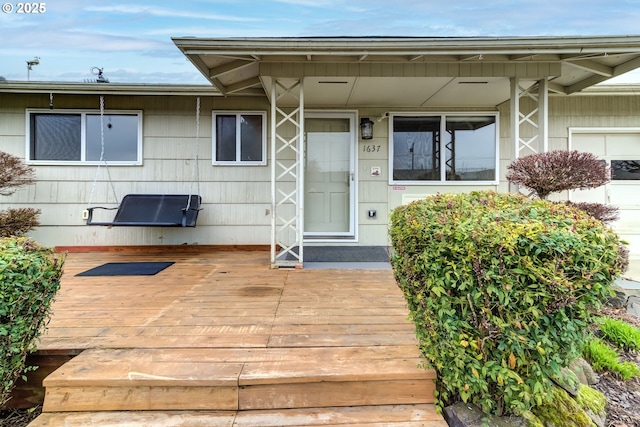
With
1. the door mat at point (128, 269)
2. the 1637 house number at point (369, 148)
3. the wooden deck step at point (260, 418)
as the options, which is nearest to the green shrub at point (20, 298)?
the wooden deck step at point (260, 418)

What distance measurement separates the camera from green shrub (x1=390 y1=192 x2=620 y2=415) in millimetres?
1144

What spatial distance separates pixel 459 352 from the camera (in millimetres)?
1277

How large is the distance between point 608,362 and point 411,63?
3.18 m

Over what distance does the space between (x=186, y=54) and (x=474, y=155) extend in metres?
4.35

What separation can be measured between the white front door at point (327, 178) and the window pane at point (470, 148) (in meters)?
1.66

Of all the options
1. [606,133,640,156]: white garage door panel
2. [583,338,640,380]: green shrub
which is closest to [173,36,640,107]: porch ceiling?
[606,133,640,156]: white garage door panel

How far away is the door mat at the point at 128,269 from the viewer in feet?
11.6

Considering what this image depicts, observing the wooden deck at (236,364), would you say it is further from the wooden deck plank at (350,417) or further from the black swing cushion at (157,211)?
the black swing cushion at (157,211)

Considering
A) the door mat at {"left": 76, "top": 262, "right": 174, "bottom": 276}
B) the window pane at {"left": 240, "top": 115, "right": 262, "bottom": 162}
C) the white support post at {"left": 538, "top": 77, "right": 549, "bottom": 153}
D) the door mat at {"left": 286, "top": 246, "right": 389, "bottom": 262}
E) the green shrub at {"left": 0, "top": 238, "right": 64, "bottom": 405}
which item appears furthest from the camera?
the window pane at {"left": 240, "top": 115, "right": 262, "bottom": 162}

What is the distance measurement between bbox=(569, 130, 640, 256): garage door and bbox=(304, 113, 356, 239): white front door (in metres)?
3.68

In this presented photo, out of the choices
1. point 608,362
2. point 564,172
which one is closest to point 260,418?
point 608,362

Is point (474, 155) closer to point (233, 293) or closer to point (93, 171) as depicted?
point (233, 293)

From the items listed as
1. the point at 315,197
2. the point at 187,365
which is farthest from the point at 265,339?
the point at 315,197

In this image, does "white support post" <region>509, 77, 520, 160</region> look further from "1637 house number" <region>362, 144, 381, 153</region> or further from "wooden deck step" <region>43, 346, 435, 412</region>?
"wooden deck step" <region>43, 346, 435, 412</region>
